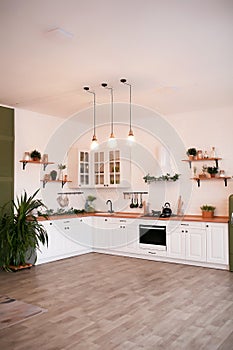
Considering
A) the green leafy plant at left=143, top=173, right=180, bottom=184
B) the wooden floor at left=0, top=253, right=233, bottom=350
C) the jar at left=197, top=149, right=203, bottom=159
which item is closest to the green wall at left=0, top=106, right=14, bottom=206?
the wooden floor at left=0, top=253, right=233, bottom=350

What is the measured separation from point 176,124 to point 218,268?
2980mm

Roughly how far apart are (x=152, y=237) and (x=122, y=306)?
8.64 ft

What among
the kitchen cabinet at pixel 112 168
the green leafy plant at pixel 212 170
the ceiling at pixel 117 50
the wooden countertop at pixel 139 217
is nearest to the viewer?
the ceiling at pixel 117 50

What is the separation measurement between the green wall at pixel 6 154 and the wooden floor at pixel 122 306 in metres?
1.49

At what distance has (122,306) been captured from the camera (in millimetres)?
4172

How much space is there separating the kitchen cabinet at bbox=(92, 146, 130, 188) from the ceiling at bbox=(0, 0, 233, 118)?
1849 millimetres

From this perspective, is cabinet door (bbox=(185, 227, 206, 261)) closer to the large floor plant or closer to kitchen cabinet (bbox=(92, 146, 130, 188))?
kitchen cabinet (bbox=(92, 146, 130, 188))

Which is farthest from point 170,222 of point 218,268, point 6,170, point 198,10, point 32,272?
point 198,10

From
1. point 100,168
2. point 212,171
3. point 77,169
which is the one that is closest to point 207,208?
point 212,171

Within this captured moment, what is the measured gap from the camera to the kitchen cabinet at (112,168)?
25.1 feet

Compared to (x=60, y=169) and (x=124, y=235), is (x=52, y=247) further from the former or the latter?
(x=60, y=169)

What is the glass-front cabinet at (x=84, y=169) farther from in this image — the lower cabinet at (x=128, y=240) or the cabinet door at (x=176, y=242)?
the cabinet door at (x=176, y=242)

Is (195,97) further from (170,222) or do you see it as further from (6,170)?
(6,170)

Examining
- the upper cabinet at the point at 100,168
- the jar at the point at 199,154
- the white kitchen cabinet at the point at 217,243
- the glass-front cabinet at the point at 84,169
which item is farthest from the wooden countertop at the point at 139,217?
the jar at the point at 199,154
